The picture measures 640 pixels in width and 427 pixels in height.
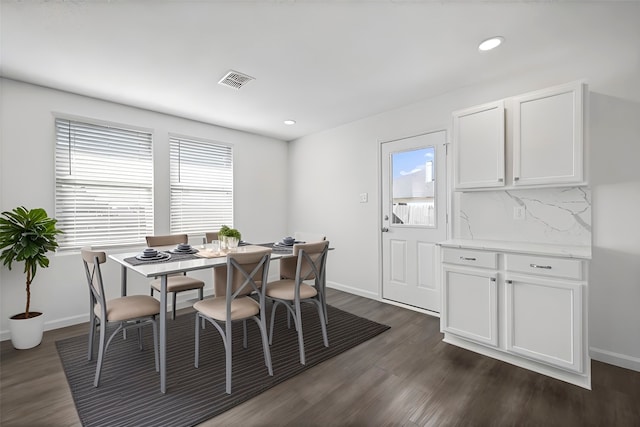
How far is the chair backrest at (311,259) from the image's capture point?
8.13 feet

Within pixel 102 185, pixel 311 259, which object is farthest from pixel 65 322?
pixel 311 259

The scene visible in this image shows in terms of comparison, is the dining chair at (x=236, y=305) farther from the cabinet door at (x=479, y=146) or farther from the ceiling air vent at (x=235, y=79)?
the cabinet door at (x=479, y=146)

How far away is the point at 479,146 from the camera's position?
272 centimetres

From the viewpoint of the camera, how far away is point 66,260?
3.11 meters

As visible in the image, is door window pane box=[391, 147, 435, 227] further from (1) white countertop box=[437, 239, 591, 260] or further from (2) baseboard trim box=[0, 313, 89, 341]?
(2) baseboard trim box=[0, 313, 89, 341]

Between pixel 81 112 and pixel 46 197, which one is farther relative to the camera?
pixel 81 112

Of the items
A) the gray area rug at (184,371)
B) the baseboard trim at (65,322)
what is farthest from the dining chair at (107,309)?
the baseboard trim at (65,322)

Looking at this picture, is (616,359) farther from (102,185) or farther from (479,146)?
(102,185)

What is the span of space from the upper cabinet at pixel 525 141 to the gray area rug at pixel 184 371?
1862 mm

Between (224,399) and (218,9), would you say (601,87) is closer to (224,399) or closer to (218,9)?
(218,9)

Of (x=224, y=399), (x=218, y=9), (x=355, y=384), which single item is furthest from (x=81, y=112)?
(x=355, y=384)

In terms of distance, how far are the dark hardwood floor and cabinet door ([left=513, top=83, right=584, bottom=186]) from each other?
5.01 feet

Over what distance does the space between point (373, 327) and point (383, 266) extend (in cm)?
103

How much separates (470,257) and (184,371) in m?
2.51
